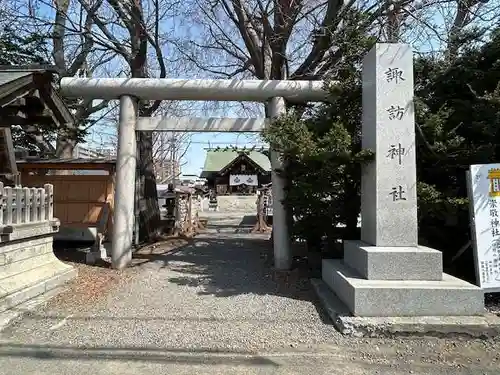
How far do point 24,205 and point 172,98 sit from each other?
3.42 metres

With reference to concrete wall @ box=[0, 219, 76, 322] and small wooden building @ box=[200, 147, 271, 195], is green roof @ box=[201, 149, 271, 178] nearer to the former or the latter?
small wooden building @ box=[200, 147, 271, 195]

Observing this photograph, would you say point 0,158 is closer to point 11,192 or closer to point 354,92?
point 11,192

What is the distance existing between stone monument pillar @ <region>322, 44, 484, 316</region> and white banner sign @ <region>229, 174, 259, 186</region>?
30086 millimetres

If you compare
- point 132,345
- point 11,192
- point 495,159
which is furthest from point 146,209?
point 495,159

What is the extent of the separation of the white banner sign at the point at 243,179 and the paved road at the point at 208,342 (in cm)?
2968

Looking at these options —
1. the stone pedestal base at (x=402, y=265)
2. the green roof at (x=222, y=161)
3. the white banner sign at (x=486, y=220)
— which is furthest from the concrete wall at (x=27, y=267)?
the green roof at (x=222, y=161)

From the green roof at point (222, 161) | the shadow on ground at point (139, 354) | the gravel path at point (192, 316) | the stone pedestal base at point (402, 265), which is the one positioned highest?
the green roof at point (222, 161)

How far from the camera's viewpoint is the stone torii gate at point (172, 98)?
823cm

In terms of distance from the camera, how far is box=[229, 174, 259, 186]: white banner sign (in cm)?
3653

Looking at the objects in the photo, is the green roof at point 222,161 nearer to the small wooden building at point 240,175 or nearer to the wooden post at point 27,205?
the small wooden building at point 240,175

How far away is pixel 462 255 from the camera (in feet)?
24.2

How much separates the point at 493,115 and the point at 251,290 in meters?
4.58

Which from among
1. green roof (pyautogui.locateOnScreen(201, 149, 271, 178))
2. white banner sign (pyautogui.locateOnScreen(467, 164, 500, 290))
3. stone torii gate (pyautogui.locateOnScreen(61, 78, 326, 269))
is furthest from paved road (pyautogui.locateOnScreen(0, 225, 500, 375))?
green roof (pyautogui.locateOnScreen(201, 149, 271, 178))

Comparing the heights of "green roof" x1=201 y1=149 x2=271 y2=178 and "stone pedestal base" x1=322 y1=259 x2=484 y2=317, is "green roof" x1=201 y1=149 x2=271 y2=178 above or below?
above
